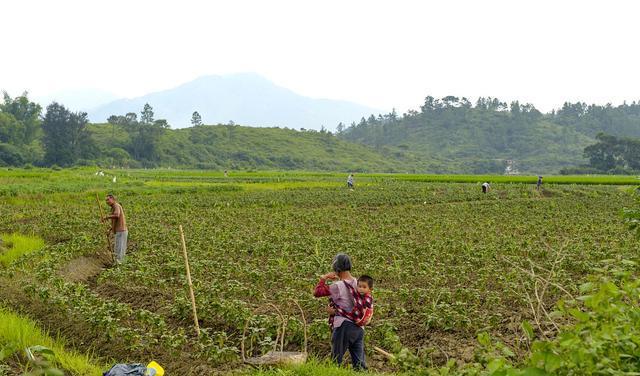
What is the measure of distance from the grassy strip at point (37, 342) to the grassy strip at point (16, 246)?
5.70 meters

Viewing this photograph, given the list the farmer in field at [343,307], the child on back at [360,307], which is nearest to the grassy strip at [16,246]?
the farmer in field at [343,307]

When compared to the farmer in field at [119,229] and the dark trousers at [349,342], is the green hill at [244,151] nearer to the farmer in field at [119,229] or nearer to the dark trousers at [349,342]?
the farmer in field at [119,229]

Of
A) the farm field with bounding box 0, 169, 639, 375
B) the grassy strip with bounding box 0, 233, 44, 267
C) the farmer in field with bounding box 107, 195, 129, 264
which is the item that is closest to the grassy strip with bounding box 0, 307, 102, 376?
the farm field with bounding box 0, 169, 639, 375

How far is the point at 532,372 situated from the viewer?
3.06 meters

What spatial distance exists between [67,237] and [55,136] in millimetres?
88532

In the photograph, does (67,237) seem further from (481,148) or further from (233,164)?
(481,148)

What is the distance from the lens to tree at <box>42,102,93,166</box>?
3661 inches

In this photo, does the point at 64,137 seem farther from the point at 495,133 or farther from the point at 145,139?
the point at 495,133

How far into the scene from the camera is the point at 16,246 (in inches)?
582

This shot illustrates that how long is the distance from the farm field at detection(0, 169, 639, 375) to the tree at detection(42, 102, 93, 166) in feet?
228

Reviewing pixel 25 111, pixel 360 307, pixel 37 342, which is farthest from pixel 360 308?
pixel 25 111

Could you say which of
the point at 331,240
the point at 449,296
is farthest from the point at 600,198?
the point at 449,296

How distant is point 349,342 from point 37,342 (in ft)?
14.4

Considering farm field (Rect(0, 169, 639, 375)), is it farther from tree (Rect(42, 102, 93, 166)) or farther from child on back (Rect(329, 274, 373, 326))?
tree (Rect(42, 102, 93, 166))
